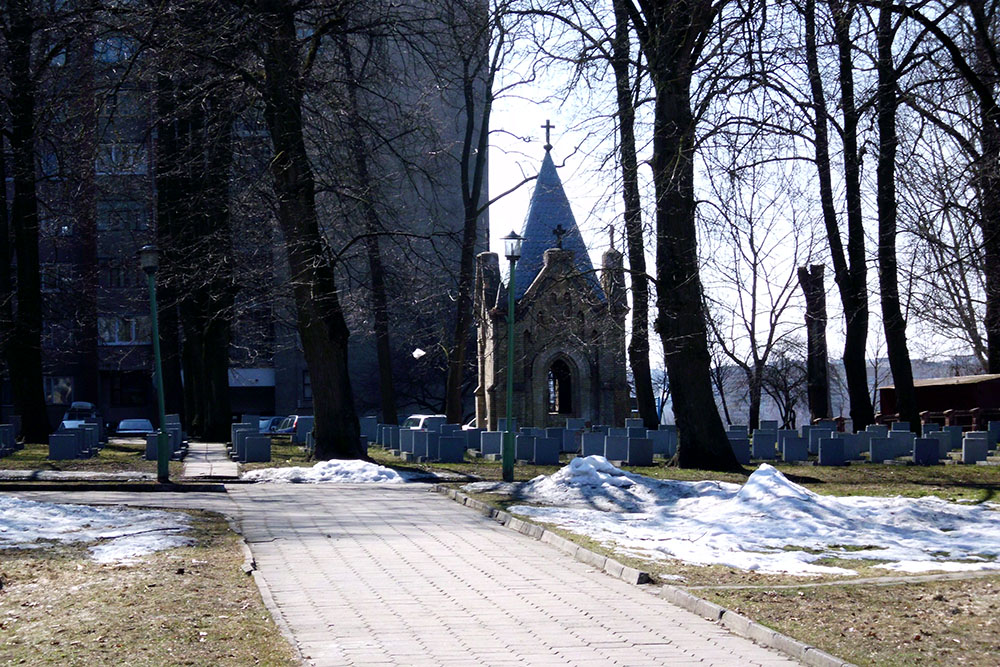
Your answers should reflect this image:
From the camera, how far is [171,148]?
3100 cm

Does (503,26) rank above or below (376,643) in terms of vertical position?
above

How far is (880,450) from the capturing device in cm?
2536

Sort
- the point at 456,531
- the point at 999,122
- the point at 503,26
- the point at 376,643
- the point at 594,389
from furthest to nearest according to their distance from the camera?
the point at 594,389, the point at 503,26, the point at 999,122, the point at 456,531, the point at 376,643

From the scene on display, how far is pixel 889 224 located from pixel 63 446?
18712 mm

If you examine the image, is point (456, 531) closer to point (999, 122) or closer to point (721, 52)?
point (721, 52)

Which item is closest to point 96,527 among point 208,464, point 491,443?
point 208,464

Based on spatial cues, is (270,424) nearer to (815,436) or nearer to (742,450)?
(815,436)

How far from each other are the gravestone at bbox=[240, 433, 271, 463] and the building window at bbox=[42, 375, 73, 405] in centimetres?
4047

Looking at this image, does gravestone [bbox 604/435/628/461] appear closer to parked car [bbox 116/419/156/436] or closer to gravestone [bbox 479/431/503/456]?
gravestone [bbox 479/431/503/456]

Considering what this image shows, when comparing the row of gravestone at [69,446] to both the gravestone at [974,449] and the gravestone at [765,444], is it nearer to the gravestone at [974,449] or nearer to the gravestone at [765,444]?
the gravestone at [765,444]

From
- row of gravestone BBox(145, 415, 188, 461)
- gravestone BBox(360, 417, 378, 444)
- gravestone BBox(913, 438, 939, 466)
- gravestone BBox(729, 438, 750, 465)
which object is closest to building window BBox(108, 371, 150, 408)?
gravestone BBox(360, 417, 378, 444)

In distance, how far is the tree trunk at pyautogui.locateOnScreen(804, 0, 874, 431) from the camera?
15812 mm

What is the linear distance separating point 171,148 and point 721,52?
1989cm

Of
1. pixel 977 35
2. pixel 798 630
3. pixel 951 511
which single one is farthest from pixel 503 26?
pixel 798 630
